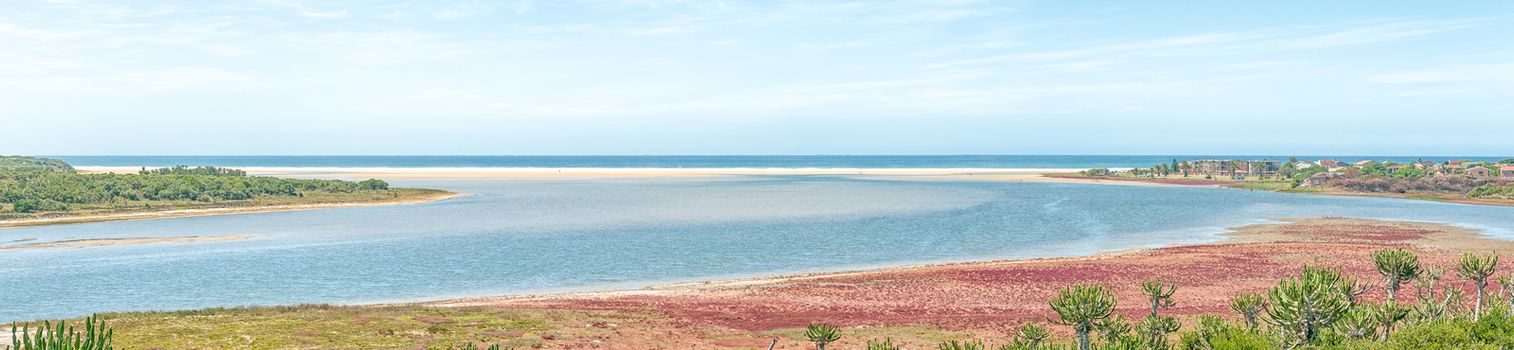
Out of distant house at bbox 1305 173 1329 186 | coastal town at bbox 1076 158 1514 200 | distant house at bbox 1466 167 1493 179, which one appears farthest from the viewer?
distant house at bbox 1305 173 1329 186

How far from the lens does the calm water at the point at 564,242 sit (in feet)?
144

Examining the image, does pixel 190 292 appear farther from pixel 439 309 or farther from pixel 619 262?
pixel 619 262

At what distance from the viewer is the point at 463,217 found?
289 ft

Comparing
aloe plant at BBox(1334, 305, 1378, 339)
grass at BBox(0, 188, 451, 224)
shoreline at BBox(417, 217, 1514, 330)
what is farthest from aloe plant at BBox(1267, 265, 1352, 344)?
grass at BBox(0, 188, 451, 224)

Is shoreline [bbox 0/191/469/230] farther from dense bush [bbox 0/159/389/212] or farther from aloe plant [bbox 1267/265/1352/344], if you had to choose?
aloe plant [bbox 1267/265/1352/344]

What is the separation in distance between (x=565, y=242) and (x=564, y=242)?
82mm

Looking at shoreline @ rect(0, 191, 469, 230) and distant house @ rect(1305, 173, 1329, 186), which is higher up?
distant house @ rect(1305, 173, 1329, 186)

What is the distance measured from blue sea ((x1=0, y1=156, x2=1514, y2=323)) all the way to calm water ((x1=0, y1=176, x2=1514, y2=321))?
0.14 metres

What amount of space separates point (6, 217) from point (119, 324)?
67.1 metres

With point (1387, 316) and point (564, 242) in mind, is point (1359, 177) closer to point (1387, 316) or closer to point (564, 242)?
point (564, 242)

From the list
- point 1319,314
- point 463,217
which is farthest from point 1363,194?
point 1319,314

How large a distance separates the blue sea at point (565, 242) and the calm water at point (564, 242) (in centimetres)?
14

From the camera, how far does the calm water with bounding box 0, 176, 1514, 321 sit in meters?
43.8

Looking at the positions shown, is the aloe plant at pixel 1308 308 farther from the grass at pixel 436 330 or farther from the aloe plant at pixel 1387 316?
the grass at pixel 436 330
